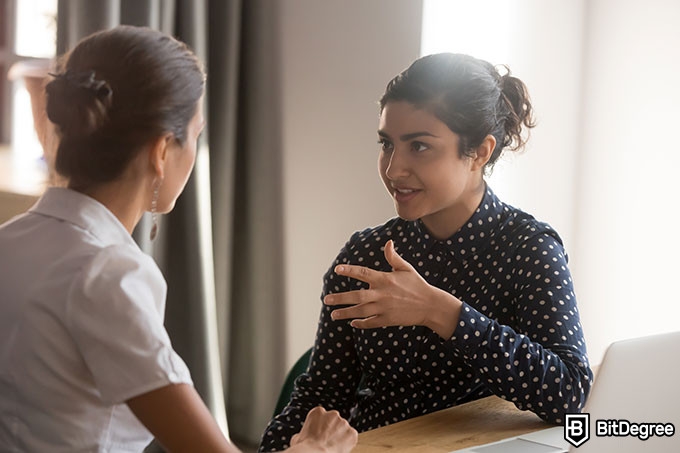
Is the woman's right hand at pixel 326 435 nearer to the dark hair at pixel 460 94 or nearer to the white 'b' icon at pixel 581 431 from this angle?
the white 'b' icon at pixel 581 431

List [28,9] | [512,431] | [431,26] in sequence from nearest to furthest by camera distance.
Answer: [512,431] < [28,9] < [431,26]

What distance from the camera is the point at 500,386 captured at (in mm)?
1522

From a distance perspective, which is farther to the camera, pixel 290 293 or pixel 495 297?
pixel 290 293

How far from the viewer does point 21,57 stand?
2938mm

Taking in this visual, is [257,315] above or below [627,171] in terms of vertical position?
below

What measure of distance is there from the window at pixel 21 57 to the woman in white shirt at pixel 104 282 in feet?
6.10

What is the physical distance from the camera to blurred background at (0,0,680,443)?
3.15m

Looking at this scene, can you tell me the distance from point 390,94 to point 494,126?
21 cm

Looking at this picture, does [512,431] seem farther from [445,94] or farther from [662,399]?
[445,94]

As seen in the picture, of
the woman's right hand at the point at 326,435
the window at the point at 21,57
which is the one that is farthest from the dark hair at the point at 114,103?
the window at the point at 21,57

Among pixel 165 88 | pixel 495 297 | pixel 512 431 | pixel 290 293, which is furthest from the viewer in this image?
pixel 290 293

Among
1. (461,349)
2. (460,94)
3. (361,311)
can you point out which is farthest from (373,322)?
(460,94)

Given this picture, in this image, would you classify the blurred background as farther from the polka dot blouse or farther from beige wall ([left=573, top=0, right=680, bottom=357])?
the polka dot blouse

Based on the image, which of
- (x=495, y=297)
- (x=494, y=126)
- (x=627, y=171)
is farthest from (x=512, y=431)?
(x=627, y=171)
